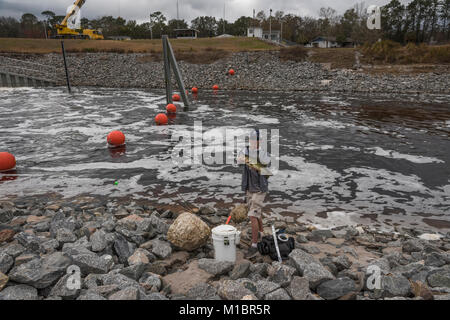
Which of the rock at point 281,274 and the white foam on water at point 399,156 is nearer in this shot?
the rock at point 281,274

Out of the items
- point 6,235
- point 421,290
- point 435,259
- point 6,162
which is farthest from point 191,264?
point 6,162

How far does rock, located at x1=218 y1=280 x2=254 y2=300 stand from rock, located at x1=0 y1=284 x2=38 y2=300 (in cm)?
240

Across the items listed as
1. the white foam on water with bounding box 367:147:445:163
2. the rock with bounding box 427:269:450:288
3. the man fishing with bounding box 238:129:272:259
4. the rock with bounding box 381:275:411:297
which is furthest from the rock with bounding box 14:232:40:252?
the white foam on water with bounding box 367:147:445:163

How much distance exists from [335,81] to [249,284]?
3643 cm

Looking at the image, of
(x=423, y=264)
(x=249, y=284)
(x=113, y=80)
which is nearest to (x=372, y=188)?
(x=423, y=264)

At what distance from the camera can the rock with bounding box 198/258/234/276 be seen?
14.9 ft

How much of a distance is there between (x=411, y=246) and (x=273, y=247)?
2720 millimetres

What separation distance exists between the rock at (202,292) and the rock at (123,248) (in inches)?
59.1

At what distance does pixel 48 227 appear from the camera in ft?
19.9

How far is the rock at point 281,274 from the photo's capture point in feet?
13.8

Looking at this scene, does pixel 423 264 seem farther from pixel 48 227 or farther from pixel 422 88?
pixel 422 88

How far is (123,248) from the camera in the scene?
16.7 ft

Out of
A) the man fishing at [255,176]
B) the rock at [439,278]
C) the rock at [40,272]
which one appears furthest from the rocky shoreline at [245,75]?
the rock at [40,272]

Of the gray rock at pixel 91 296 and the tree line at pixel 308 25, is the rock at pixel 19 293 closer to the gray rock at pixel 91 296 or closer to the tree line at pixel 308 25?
the gray rock at pixel 91 296
